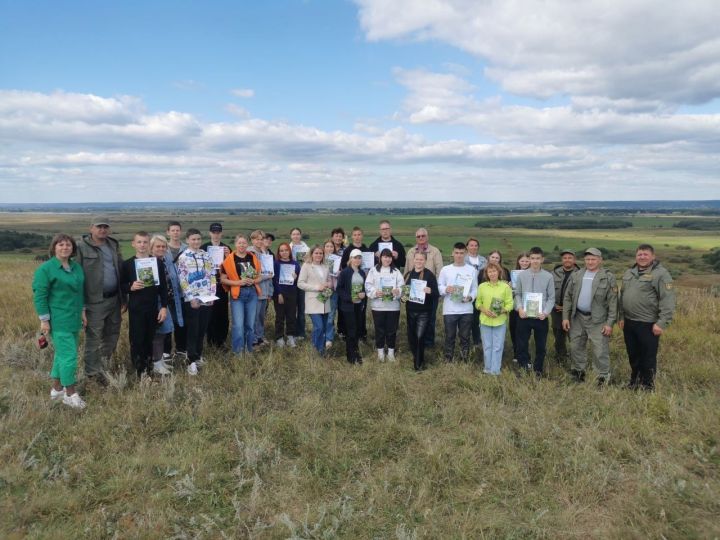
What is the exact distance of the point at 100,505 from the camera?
3.66 metres

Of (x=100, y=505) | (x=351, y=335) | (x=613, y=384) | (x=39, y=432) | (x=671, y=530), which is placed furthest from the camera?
(x=351, y=335)

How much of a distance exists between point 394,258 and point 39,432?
204 inches

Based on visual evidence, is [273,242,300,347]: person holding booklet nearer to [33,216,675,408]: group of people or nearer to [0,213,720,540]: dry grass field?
[33,216,675,408]: group of people

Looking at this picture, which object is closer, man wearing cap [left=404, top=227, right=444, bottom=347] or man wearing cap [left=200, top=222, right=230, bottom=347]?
Answer: man wearing cap [left=200, top=222, right=230, bottom=347]

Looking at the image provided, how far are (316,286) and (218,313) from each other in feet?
5.65

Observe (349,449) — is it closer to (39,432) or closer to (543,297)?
(39,432)

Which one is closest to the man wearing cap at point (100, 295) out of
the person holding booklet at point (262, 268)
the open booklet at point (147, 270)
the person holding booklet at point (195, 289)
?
the open booklet at point (147, 270)

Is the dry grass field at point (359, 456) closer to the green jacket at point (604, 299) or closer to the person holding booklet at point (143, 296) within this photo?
the person holding booklet at point (143, 296)

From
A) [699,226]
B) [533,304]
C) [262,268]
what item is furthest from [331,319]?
[699,226]

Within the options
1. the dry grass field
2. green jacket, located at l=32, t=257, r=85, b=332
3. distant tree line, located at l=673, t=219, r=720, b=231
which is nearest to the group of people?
green jacket, located at l=32, t=257, r=85, b=332

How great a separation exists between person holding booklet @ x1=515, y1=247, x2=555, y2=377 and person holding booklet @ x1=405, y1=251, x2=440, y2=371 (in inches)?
50.2

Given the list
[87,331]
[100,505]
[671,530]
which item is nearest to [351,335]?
[87,331]

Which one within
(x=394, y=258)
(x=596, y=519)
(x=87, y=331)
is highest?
(x=394, y=258)

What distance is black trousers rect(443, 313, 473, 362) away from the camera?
683 cm
